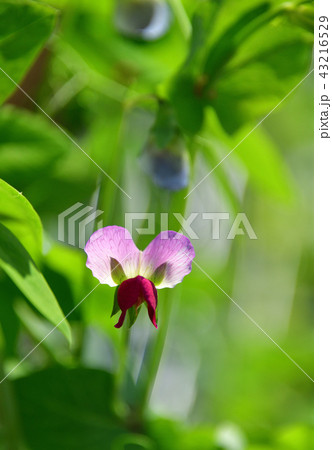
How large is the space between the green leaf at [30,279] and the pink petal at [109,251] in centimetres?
4

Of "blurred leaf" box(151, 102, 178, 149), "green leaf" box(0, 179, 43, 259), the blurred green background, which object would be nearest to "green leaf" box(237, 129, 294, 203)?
the blurred green background

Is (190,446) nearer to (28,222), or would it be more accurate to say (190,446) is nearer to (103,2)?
(28,222)

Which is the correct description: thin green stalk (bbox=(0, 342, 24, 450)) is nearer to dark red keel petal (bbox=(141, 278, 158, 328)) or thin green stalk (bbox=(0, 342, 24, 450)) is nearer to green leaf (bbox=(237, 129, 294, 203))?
dark red keel petal (bbox=(141, 278, 158, 328))

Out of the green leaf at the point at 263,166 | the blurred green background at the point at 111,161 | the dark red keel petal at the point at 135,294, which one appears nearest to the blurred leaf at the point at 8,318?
the blurred green background at the point at 111,161

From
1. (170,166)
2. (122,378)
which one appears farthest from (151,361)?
(170,166)

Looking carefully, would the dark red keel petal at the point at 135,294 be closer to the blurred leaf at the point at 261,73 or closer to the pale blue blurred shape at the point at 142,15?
the blurred leaf at the point at 261,73

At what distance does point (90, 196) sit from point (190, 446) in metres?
0.27

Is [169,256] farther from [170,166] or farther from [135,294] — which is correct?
[170,166]

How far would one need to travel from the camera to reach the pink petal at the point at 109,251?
0.35 metres

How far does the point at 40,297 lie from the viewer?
1.27 feet

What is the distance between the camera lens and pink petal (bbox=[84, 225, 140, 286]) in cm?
35

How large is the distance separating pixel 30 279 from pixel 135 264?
0.21ft

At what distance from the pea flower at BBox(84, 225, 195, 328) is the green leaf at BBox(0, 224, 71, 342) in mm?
→ 35
